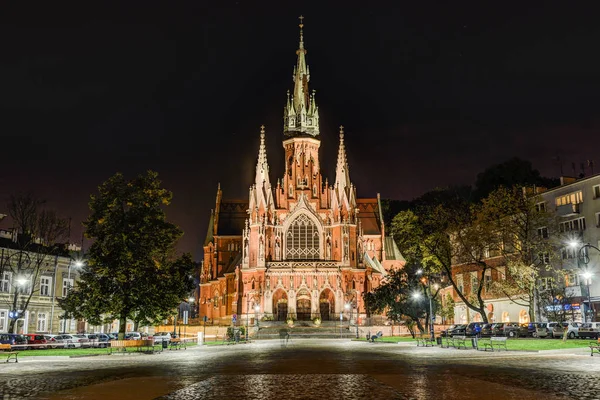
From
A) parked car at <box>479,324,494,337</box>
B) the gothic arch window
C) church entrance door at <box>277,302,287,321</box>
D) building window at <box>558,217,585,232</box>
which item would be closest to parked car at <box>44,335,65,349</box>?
parked car at <box>479,324,494,337</box>

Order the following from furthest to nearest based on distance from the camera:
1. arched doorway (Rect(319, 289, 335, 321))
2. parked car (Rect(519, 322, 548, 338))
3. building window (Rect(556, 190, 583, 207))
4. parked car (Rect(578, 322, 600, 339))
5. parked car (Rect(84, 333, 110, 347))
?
arched doorway (Rect(319, 289, 335, 321)), building window (Rect(556, 190, 583, 207)), parked car (Rect(519, 322, 548, 338)), parked car (Rect(84, 333, 110, 347)), parked car (Rect(578, 322, 600, 339))

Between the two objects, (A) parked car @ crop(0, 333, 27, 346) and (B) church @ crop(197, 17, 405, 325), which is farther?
(B) church @ crop(197, 17, 405, 325)

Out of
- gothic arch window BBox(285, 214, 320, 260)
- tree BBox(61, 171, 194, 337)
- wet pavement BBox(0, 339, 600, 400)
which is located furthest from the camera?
gothic arch window BBox(285, 214, 320, 260)

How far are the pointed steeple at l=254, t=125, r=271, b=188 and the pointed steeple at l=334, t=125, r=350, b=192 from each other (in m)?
9.91

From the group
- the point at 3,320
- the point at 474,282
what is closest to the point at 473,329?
the point at 474,282

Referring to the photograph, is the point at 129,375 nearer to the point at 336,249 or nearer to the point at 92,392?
the point at 92,392

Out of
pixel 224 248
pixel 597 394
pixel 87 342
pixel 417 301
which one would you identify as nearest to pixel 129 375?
pixel 597 394

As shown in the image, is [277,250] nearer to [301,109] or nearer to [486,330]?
[301,109]

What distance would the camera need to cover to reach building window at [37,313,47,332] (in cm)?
5928

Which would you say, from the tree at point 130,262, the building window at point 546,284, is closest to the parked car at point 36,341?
the tree at point 130,262

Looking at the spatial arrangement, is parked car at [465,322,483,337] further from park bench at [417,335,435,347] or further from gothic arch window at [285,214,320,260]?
gothic arch window at [285,214,320,260]

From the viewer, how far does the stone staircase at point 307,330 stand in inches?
2596

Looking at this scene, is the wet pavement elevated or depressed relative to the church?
depressed

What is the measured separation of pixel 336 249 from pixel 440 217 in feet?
81.9
